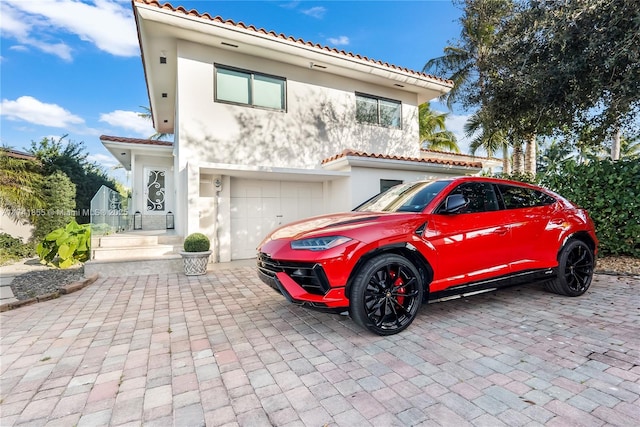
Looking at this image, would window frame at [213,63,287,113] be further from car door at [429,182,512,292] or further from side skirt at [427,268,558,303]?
side skirt at [427,268,558,303]

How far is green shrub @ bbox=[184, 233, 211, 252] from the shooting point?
6625 millimetres

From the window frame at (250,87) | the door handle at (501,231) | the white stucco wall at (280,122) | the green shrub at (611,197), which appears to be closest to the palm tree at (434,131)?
the white stucco wall at (280,122)

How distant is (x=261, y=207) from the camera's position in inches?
356

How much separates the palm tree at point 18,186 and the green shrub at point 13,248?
0.87 m

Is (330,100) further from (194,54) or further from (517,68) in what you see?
(517,68)

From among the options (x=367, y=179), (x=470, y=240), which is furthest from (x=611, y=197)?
(x=367, y=179)

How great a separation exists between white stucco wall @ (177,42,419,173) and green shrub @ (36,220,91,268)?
329 cm

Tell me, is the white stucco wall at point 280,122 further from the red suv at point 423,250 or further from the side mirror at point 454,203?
the side mirror at point 454,203

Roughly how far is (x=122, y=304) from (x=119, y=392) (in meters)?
2.75

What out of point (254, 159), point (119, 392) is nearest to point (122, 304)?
point (119, 392)

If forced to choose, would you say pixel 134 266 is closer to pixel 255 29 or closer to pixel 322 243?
pixel 322 243

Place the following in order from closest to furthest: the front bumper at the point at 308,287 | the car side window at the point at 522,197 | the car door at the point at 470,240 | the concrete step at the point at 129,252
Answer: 1. the front bumper at the point at 308,287
2. the car door at the point at 470,240
3. the car side window at the point at 522,197
4. the concrete step at the point at 129,252

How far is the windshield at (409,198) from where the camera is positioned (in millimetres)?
3771

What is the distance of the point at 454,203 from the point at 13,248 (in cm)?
1288
